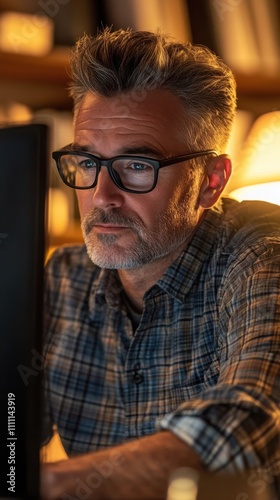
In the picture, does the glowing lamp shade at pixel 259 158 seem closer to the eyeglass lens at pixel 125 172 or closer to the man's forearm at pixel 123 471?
the eyeglass lens at pixel 125 172

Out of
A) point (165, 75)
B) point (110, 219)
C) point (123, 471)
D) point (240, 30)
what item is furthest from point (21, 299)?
point (240, 30)

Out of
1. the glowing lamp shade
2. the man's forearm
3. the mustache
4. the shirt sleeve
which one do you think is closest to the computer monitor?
the man's forearm

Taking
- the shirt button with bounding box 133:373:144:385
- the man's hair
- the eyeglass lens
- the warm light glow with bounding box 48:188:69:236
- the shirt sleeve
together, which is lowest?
the shirt button with bounding box 133:373:144:385

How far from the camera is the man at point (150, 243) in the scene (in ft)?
3.98

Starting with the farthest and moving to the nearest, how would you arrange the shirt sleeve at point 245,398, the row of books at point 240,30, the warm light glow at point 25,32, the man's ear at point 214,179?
the row of books at point 240,30 → the warm light glow at point 25,32 → the man's ear at point 214,179 → the shirt sleeve at point 245,398

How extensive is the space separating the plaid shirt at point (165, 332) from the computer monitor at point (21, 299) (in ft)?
0.97

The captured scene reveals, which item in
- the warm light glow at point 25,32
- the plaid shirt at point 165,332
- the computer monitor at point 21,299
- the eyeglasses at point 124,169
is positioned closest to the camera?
the computer monitor at point 21,299

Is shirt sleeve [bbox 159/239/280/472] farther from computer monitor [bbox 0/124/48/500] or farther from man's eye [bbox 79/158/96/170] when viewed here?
man's eye [bbox 79/158/96/170]

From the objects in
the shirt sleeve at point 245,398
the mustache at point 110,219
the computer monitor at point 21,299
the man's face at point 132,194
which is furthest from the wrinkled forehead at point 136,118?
the computer monitor at point 21,299

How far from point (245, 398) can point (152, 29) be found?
114cm

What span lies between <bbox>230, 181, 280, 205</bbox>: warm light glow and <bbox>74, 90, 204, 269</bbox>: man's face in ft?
1.55

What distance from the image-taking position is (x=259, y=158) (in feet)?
6.26

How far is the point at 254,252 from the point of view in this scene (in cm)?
116

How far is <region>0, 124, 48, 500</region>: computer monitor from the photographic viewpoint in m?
0.67
